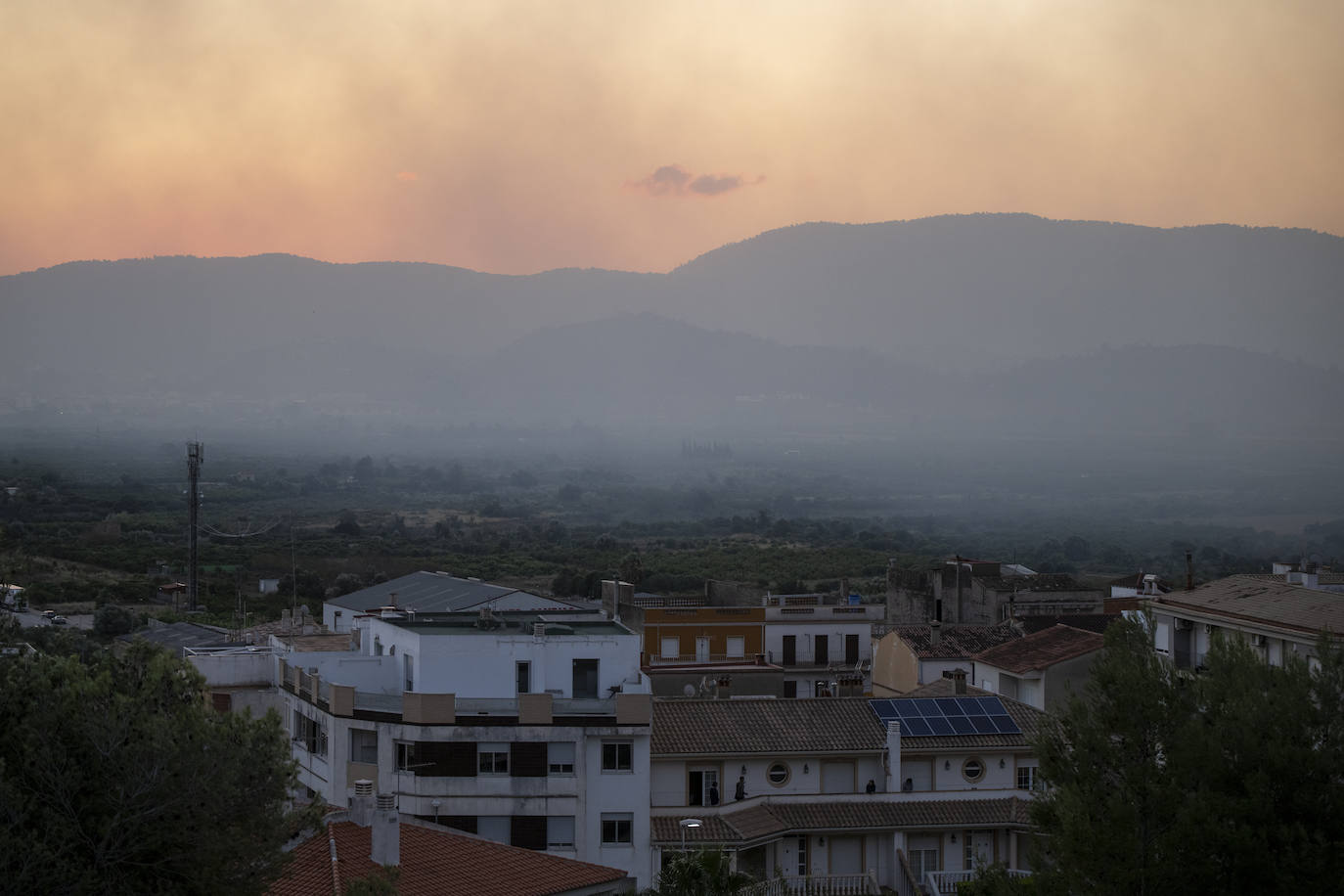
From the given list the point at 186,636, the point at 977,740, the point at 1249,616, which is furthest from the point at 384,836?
the point at 186,636

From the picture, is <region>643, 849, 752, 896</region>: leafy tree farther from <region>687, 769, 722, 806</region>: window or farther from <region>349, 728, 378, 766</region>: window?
<region>349, 728, 378, 766</region>: window

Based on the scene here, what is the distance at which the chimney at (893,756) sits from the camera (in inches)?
1049

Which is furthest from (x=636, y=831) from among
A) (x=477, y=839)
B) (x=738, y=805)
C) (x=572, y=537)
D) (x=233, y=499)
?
(x=233, y=499)

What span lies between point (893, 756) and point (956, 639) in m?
15.2

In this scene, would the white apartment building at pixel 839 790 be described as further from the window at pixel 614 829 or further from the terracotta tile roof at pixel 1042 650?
the terracotta tile roof at pixel 1042 650

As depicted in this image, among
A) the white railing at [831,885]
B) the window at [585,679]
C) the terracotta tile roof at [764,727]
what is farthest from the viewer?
the window at [585,679]

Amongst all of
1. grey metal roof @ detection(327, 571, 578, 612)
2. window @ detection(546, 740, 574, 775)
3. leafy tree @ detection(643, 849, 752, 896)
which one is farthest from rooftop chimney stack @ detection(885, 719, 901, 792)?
grey metal roof @ detection(327, 571, 578, 612)

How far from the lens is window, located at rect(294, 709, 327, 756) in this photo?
1036 inches

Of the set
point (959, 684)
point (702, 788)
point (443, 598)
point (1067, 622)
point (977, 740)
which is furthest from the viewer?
point (443, 598)

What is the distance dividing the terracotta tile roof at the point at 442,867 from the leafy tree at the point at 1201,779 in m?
6.74

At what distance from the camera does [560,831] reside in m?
25.0

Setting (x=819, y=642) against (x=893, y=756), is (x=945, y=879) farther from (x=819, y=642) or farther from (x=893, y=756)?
(x=819, y=642)

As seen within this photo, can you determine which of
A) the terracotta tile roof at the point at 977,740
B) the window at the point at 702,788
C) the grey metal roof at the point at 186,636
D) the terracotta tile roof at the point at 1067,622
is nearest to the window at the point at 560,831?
the window at the point at 702,788

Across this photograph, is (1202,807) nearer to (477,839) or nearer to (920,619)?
(477,839)
